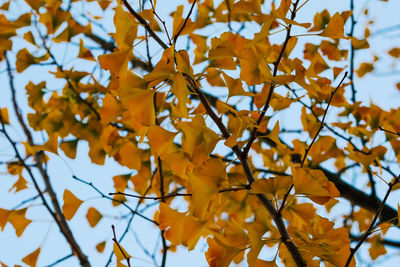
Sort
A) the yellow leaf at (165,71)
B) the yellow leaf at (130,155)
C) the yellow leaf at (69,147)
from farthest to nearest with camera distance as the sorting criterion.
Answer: the yellow leaf at (69,147), the yellow leaf at (130,155), the yellow leaf at (165,71)

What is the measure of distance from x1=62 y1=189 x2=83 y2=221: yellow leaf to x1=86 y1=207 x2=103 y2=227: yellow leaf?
232 millimetres

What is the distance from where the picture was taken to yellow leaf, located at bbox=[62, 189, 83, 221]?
87 cm

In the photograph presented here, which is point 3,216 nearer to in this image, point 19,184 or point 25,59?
point 19,184

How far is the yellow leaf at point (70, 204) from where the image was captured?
87cm

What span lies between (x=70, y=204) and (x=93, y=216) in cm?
25

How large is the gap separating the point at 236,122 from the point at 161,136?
128mm

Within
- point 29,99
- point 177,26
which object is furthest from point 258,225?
point 29,99

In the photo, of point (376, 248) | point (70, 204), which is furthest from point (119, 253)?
point (376, 248)

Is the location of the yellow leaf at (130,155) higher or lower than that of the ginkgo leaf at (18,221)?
higher

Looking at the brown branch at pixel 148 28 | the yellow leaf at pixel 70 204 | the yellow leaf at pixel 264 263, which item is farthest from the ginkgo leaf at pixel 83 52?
the yellow leaf at pixel 264 263

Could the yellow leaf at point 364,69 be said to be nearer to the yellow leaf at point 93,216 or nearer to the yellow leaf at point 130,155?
the yellow leaf at point 130,155

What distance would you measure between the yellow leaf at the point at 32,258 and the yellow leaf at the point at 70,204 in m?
0.31

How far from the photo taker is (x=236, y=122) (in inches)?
25.2

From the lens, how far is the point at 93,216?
111 centimetres
